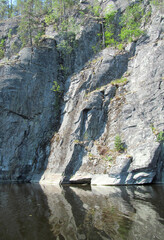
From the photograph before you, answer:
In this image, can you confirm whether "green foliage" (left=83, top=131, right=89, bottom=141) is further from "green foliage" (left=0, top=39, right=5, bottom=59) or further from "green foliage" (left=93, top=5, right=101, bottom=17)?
"green foliage" (left=93, top=5, right=101, bottom=17)

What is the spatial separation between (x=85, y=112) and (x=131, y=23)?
1951 centimetres

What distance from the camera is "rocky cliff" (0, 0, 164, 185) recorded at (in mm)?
18359

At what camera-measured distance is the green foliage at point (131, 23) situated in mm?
28334

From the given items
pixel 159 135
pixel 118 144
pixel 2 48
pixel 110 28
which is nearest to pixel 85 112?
pixel 118 144

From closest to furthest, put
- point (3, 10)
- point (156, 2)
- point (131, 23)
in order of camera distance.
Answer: point (156, 2)
point (131, 23)
point (3, 10)

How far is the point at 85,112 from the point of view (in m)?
23.7

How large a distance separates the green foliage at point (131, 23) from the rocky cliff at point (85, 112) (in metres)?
1.28

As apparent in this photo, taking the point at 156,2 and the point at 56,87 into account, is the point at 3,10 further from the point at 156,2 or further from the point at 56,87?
the point at 156,2

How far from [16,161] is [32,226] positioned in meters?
20.1

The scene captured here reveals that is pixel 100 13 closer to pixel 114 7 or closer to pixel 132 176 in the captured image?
pixel 114 7

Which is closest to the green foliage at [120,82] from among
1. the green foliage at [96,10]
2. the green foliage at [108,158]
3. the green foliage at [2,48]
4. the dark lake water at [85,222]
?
the green foliage at [108,158]

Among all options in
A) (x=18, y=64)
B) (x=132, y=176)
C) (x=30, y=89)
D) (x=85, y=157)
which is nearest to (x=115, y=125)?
(x=85, y=157)

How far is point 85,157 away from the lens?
20766 mm

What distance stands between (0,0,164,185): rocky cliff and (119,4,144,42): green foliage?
128cm
